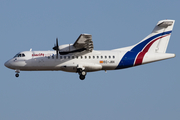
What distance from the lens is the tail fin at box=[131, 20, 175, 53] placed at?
30875 mm

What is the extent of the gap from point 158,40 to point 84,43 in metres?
8.24

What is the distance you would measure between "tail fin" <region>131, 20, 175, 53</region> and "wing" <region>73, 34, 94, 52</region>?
5.00m

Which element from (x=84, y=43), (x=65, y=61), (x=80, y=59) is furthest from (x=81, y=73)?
(x=84, y=43)

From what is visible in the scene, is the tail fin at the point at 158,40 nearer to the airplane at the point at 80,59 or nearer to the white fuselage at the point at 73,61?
the airplane at the point at 80,59

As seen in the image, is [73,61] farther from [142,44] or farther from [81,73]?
[142,44]

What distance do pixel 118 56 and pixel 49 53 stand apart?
671cm

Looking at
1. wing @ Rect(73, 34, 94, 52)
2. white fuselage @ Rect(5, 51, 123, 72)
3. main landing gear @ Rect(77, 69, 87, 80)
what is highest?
wing @ Rect(73, 34, 94, 52)

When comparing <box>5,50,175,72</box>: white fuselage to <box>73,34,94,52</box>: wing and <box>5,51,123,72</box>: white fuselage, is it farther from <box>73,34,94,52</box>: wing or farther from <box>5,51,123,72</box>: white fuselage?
<box>73,34,94,52</box>: wing

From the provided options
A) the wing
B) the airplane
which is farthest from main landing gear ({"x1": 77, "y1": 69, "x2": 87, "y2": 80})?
the wing

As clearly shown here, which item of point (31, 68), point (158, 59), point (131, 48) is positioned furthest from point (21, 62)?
point (158, 59)

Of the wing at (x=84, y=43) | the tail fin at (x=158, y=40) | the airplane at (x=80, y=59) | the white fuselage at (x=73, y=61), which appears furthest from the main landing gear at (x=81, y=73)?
the tail fin at (x=158, y=40)

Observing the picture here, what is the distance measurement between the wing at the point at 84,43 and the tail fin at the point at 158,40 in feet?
16.4

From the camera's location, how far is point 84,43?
27.8 metres

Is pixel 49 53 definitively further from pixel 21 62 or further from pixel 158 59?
pixel 158 59
